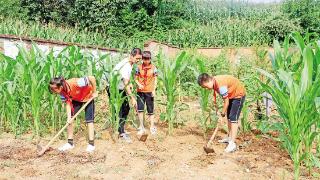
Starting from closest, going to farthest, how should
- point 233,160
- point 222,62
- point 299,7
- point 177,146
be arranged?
point 233,160 < point 177,146 < point 222,62 < point 299,7

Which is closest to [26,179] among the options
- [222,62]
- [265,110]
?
[265,110]

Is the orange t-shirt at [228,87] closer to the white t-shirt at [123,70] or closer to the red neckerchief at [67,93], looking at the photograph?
the white t-shirt at [123,70]

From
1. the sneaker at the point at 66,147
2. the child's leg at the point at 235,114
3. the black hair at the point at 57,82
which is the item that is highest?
the black hair at the point at 57,82

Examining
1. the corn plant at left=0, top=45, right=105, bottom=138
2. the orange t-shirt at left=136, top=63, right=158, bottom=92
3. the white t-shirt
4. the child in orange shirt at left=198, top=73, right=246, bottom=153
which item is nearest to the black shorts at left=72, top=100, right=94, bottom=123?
the corn plant at left=0, top=45, right=105, bottom=138

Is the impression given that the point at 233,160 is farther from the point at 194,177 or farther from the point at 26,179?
the point at 26,179

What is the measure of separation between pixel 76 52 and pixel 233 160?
9.53 feet

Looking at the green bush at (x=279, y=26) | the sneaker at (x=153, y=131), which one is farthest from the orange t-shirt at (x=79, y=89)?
the green bush at (x=279, y=26)

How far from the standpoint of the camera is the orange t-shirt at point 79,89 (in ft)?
17.0

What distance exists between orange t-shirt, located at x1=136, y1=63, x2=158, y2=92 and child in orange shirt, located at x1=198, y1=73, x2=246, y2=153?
121cm

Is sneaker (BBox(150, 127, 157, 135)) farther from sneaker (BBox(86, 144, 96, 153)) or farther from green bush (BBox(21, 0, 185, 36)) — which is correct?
green bush (BBox(21, 0, 185, 36))

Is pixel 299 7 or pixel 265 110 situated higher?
pixel 299 7

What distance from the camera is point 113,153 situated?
5.17 meters

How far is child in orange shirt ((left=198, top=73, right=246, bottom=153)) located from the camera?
5.14m

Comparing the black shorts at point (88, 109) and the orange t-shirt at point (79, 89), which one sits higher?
the orange t-shirt at point (79, 89)
